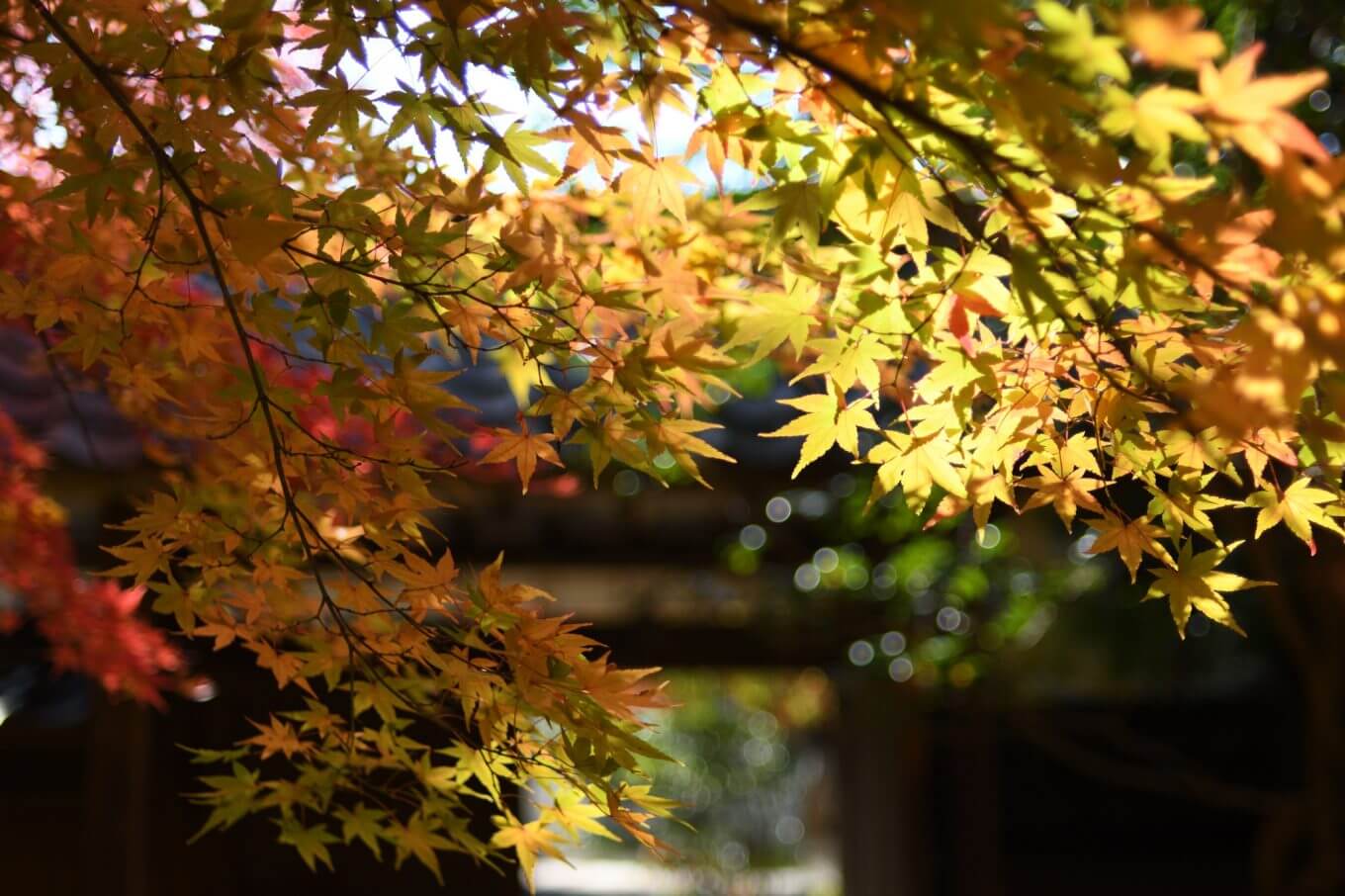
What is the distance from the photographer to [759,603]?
13.3 ft

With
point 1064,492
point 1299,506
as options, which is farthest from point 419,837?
point 1299,506

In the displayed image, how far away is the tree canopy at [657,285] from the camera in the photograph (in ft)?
2.77

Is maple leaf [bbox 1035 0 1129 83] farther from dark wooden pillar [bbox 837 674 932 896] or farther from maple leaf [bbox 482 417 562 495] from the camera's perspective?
dark wooden pillar [bbox 837 674 932 896]

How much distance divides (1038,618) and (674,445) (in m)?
3.77

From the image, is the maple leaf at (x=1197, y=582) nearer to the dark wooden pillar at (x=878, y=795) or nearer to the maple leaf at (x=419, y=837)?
the maple leaf at (x=419, y=837)

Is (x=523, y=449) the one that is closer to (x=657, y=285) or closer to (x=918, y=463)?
(x=657, y=285)

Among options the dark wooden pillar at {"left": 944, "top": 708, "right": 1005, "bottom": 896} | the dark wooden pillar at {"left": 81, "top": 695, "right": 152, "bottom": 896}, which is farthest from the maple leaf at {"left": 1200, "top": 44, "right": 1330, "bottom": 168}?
the dark wooden pillar at {"left": 944, "top": 708, "right": 1005, "bottom": 896}

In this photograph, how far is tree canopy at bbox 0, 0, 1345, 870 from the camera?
845 millimetres

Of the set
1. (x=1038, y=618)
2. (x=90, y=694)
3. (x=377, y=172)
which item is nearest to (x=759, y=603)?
(x=1038, y=618)

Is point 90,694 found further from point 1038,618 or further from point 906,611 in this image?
point 1038,618

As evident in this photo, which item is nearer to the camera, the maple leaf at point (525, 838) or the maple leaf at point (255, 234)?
the maple leaf at point (255, 234)

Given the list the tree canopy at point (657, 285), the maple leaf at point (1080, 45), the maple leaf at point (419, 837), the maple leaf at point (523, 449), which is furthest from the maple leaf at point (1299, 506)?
the maple leaf at point (419, 837)

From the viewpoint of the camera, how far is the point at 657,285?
1243mm

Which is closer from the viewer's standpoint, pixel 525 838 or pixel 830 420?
pixel 830 420
